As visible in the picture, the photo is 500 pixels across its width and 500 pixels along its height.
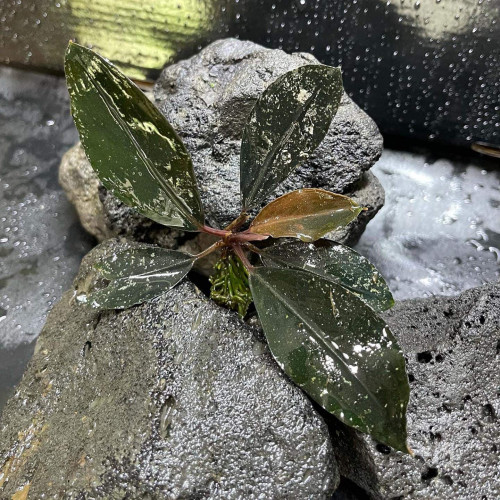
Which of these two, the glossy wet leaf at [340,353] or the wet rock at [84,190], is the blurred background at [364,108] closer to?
the wet rock at [84,190]

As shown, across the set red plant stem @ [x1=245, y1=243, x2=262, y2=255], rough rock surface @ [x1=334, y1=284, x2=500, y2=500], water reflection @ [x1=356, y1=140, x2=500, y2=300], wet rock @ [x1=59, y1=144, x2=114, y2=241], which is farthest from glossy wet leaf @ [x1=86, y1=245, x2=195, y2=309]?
water reflection @ [x1=356, y1=140, x2=500, y2=300]

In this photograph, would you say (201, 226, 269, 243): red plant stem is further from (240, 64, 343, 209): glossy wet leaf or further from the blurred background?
the blurred background

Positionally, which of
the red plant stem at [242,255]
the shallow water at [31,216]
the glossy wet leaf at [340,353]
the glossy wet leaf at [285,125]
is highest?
the glossy wet leaf at [285,125]

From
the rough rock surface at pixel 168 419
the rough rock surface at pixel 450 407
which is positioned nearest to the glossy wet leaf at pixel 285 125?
the rough rock surface at pixel 168 419

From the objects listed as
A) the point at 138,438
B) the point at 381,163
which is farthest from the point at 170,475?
the point at 381,163

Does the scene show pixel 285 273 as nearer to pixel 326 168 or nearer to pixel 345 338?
pixel 345 338

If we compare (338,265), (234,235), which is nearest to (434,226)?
(338,265)
